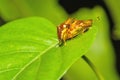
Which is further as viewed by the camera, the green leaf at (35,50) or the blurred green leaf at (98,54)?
the blurred green leaf at (98,54)

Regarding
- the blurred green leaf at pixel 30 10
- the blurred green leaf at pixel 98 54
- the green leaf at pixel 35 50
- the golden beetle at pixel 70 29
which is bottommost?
the blurred green leaf at pixel 98 54

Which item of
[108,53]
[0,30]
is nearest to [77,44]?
[0,30]

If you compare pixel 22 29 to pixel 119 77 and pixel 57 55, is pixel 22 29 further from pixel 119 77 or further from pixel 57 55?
pixel 119 77

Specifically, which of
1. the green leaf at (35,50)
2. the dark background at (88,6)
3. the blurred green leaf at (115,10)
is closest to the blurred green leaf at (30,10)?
the dark background at (88,6)

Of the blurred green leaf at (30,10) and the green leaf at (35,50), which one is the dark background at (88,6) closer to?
the blurred green leaf at (30,10)

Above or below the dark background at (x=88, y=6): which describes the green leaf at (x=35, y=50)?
above

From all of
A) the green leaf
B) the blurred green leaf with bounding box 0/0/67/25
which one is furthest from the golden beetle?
the blurred green leaf with bounding box 0/0/67/25

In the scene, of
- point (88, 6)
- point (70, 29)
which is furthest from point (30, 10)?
point (70, 29)
